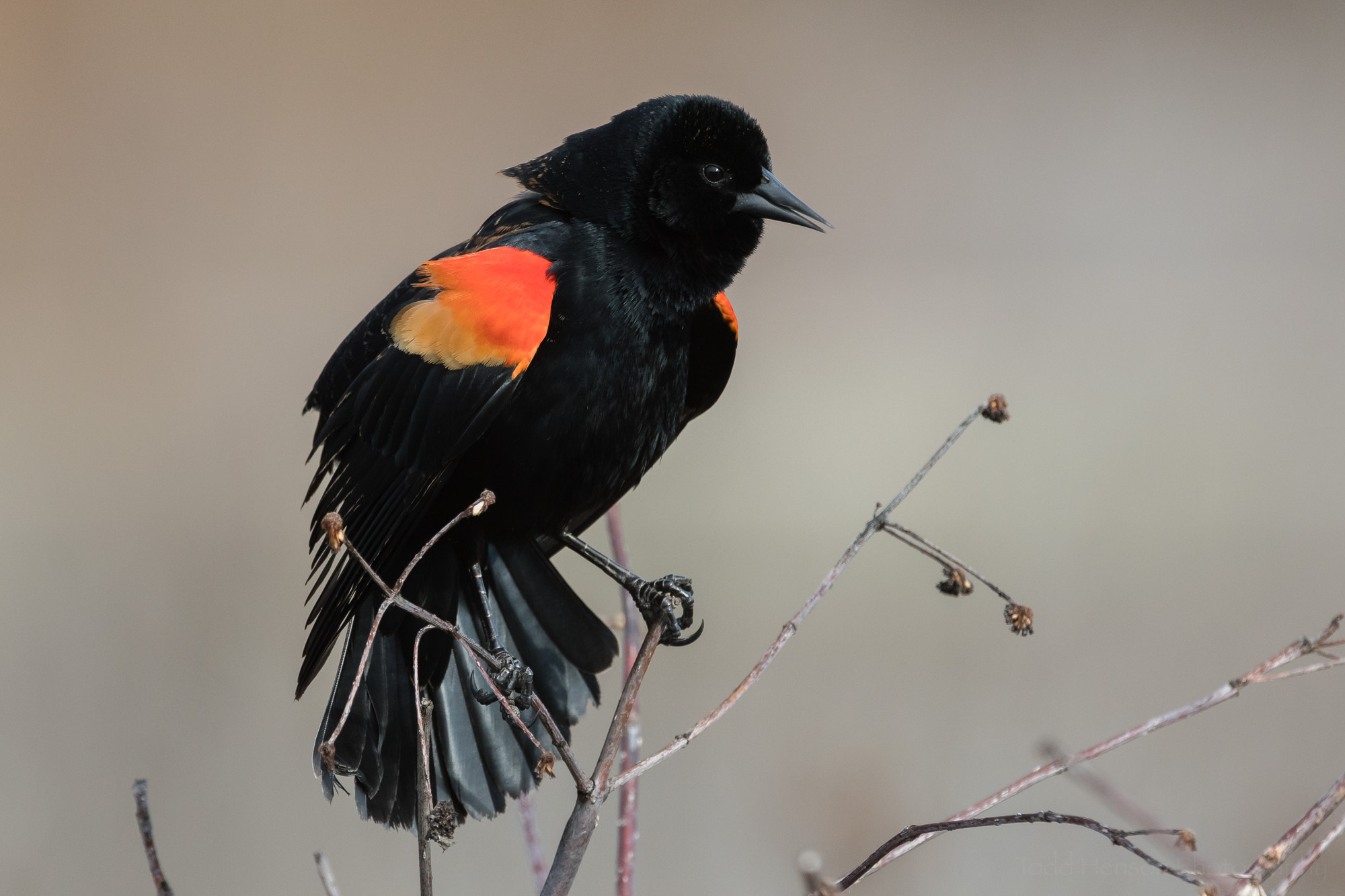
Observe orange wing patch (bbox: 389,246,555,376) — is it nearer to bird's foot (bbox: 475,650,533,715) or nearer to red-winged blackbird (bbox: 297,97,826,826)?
red-winged blackbird (bbox: 297,97,826,826)

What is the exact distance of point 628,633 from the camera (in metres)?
0.95

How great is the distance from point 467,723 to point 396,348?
464 mm

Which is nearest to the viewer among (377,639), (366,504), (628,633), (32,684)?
(628,633)

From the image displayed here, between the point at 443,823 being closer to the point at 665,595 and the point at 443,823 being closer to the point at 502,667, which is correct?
the point at 502,667

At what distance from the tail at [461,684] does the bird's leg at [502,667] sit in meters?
0.02

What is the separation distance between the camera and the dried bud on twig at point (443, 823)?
0.68 m

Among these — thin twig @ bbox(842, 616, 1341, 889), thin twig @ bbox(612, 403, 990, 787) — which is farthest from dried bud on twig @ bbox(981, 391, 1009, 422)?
thin twig @ bbox(842, 616, 1341, 889)

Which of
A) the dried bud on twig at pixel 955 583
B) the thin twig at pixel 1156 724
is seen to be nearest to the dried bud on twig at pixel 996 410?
the dried bud on twig at pixel 955 583

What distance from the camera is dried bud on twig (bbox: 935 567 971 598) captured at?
2.93 feet

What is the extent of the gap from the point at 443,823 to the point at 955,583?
474 mm

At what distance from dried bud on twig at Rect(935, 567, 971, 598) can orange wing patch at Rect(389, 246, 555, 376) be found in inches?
18.4

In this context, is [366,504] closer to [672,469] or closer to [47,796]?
[672,469]

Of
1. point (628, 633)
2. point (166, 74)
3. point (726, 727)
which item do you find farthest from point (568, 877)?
point (166, 74)

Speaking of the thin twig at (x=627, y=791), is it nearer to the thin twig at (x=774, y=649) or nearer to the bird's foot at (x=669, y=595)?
the thin twig at (x=774, y=649)
